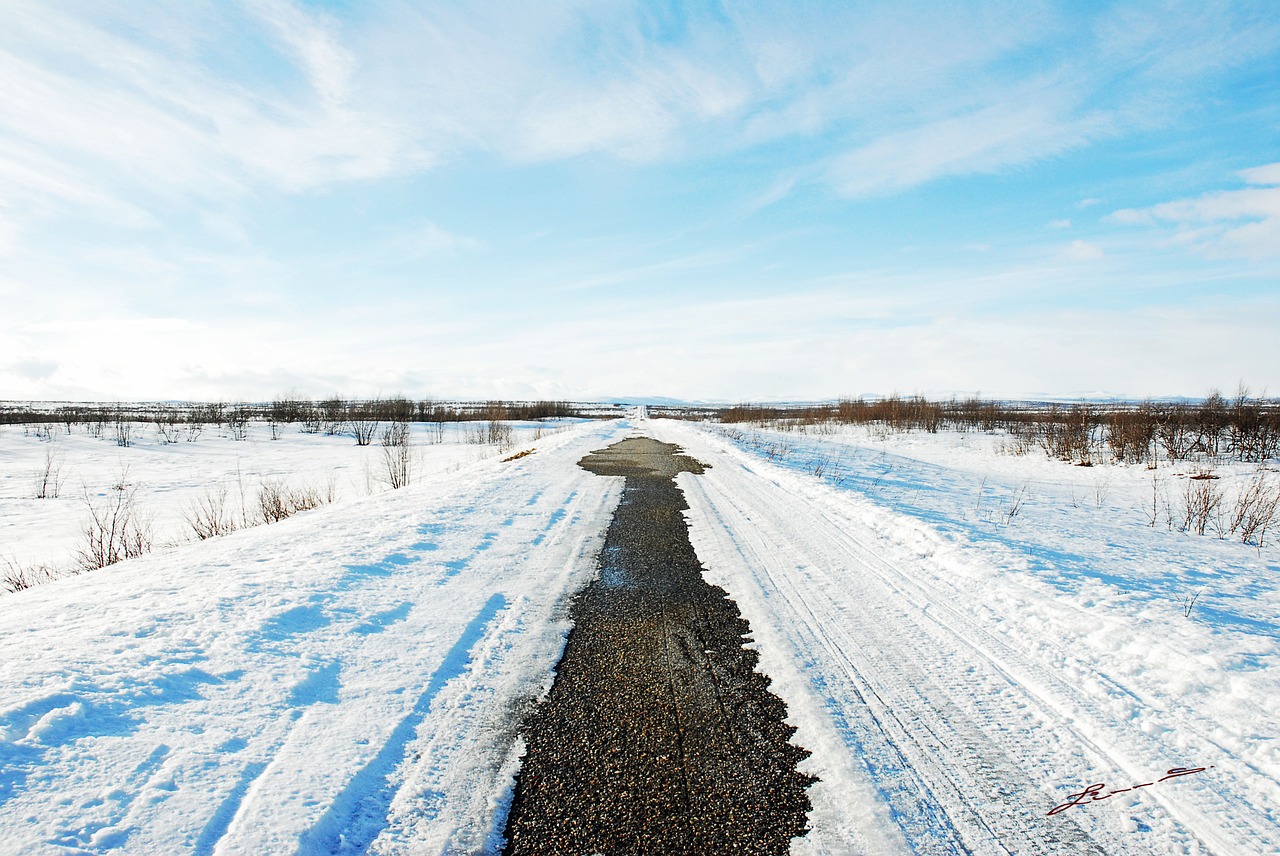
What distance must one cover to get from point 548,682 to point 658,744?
3.19ft

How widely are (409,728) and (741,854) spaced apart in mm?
1865

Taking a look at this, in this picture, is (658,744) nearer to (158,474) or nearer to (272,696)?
(272,696)

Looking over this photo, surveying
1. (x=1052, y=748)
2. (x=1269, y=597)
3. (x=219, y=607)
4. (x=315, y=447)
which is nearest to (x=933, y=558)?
(x=1269, y=597)

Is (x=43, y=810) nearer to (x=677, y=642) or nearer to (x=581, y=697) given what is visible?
(x=581, y=697)

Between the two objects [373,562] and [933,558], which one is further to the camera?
[933,558]

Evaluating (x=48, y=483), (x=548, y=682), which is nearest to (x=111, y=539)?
(x=548, y=682)

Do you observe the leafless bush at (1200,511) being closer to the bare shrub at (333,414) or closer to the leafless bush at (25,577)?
the leafless bush at (25,577)

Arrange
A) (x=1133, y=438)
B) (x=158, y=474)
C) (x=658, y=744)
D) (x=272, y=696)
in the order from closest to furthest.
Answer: (x=658, y=744) < (x=272, y=696) < (x=1133, y=438) < (x=158, y=474)

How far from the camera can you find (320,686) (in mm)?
3404
